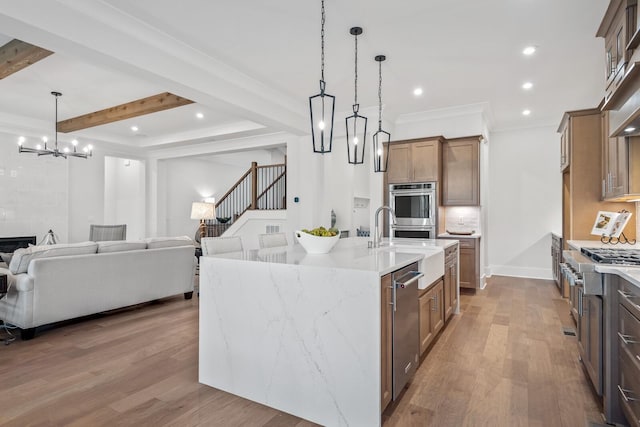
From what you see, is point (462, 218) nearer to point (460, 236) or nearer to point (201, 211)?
point (460, 236)

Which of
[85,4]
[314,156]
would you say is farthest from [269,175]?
[85,4]

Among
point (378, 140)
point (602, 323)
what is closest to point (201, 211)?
point (378, 140)

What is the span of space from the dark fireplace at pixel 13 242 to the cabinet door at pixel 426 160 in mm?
7078

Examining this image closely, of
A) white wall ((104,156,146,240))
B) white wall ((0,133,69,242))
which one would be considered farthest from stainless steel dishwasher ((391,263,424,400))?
white wall ((104,156,146,240))

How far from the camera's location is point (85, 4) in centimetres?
281

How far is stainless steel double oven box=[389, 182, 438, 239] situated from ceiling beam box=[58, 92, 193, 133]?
11.4 ft

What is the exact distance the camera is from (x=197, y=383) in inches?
98.7

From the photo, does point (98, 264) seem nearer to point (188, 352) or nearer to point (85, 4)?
point (188, 352)

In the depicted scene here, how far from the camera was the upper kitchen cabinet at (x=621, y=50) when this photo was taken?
82.9 inches

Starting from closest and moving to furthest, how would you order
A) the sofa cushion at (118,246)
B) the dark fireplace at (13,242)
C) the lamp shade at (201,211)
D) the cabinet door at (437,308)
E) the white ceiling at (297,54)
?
the white ceiling at (297,54) → the cabinet door at (437,308) → the sofa cushion at (118,246) → the dark fireplace at (13,242) → the lamp shade at (201,211)

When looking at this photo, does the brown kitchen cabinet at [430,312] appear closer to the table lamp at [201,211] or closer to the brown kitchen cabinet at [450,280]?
the brown kitchen cabinet at [450,280]

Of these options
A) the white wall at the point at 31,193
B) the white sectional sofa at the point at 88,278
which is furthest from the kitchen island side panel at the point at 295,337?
the white wall at the point at 31,193

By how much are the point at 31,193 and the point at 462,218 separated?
7.95m

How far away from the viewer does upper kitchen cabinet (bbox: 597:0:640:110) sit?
2.11 m
